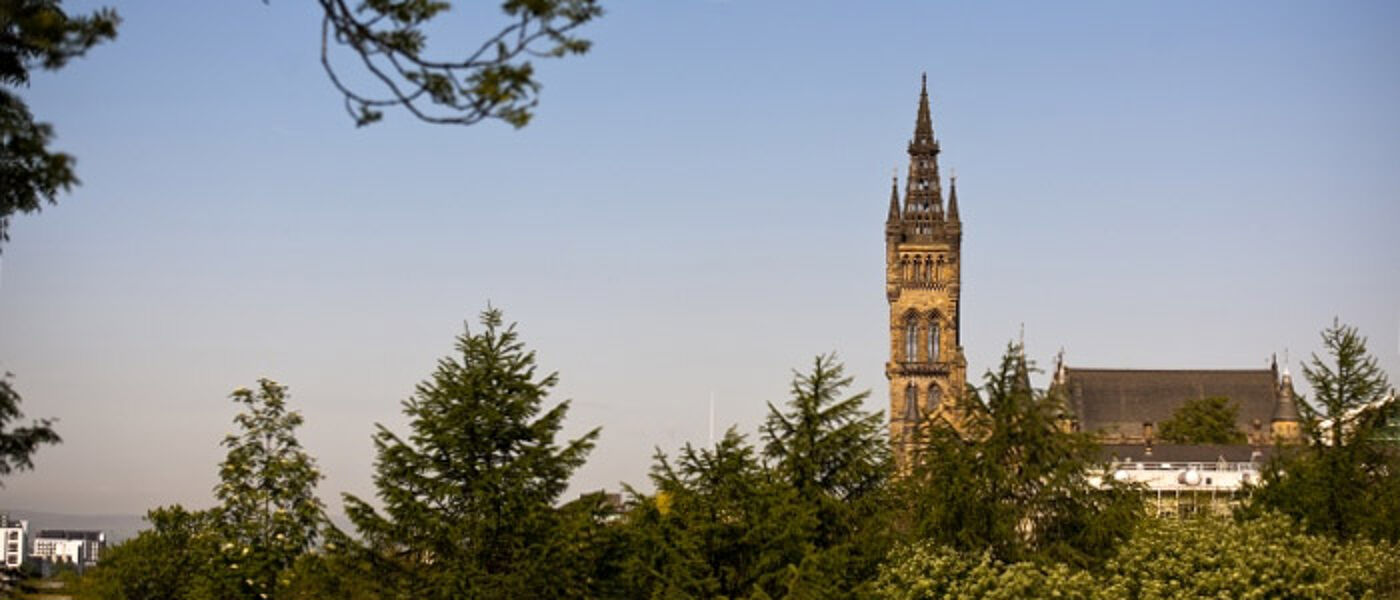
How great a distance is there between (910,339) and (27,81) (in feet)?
514

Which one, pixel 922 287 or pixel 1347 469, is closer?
pixel 1347 469

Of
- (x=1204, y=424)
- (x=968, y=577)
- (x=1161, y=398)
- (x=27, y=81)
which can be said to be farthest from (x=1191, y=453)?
(x=27, y=81)

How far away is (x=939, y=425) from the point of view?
164 feet

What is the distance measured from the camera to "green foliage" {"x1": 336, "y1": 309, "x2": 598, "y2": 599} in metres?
44.5

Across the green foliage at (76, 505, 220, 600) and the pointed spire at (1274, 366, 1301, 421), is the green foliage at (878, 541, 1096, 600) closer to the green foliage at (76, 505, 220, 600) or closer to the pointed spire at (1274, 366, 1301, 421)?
the green foliage at (76, 505, 220, 600)

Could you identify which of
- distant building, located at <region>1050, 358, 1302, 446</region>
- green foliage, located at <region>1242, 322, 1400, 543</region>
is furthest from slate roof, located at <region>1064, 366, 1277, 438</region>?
green foliage, located at <region>1242, 322, 1400, 543</region>

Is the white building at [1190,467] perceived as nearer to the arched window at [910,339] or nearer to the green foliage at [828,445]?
the arched window at [910,339]

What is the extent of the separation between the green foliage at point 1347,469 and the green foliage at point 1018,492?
13777mm

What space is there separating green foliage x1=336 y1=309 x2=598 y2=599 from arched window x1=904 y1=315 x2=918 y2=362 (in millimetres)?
125271

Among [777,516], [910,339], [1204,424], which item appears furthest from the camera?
[910,339]

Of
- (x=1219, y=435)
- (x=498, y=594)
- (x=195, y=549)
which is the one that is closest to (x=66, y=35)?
(x=498, y=594)

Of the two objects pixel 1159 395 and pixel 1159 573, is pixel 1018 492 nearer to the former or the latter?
pixel 1159 573

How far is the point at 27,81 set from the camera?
1756cm

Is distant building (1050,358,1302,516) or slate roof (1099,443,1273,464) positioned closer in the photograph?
slate roof (1099,443,1273,464)
